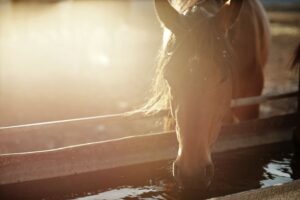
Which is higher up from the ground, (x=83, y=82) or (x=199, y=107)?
(x=199, y=107)

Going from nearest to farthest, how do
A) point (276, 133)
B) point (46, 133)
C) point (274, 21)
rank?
1. point (276, 133)
2. point (46, 133)
3. point (274, 21)

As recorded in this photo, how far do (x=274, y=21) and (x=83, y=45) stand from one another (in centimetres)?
932

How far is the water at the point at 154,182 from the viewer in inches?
126

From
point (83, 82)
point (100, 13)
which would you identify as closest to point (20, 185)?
point (83, 82)

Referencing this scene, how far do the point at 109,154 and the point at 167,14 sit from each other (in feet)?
4.33

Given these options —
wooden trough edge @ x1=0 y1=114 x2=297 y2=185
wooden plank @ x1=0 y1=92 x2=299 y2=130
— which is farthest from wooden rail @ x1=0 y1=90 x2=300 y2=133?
wooden trough edge @ x1=0 y1=114 x2=297 y2=185

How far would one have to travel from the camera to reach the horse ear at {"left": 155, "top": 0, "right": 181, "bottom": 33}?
2.79 m

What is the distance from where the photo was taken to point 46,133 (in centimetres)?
548

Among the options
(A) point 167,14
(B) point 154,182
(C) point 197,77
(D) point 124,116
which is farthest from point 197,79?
(D) point 124,116

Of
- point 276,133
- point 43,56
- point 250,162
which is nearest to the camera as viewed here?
point 250,162

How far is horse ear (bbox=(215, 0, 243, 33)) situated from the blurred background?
148 cm

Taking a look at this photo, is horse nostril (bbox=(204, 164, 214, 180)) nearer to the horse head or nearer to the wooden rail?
the horse head

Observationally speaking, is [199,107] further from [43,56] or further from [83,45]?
[83,45]

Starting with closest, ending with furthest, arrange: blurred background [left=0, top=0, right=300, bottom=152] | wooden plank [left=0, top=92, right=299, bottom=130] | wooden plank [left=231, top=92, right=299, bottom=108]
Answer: wooden plank [left=0, top=92, right=299, bottom=130] < wooden plank [left=231, top=92, right=299, bottom=108] < blurred background [left=0, top=0, right=300, bottom=152]
